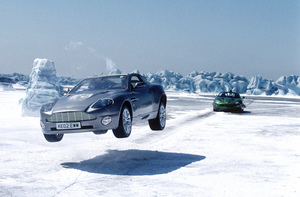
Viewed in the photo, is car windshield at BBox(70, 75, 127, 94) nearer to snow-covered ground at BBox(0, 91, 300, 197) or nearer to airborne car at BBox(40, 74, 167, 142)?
airborne car at BBox(40, 74, 167, 142)

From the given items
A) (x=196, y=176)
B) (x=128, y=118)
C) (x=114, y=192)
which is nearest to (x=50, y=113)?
(x=128, y=118)

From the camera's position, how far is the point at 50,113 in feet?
21.0

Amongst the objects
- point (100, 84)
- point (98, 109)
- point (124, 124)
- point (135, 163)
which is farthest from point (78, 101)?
point (135, 163)

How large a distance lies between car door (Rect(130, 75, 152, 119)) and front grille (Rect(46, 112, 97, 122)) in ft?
3.68

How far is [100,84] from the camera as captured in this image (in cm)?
738

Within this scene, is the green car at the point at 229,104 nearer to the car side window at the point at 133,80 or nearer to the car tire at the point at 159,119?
the car tire at the point at 159,119

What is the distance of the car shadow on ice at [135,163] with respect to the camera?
6.55m

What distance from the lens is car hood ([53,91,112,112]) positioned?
620cm

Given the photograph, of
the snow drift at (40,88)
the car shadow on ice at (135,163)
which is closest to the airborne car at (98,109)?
the car shadow on ice at (135,163)

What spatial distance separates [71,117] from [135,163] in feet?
6.06

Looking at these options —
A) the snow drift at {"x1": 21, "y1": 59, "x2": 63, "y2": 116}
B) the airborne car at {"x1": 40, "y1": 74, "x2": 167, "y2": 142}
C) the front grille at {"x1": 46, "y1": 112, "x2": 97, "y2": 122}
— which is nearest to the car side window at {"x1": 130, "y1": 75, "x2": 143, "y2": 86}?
the airborne car at {"x1": 40, "y1": 74, "x2": 167, "y2": 142}

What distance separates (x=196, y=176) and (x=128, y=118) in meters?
1.77

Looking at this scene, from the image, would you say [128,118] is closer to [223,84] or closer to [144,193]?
[144,193]

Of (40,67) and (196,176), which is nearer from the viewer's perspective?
(196,176)
